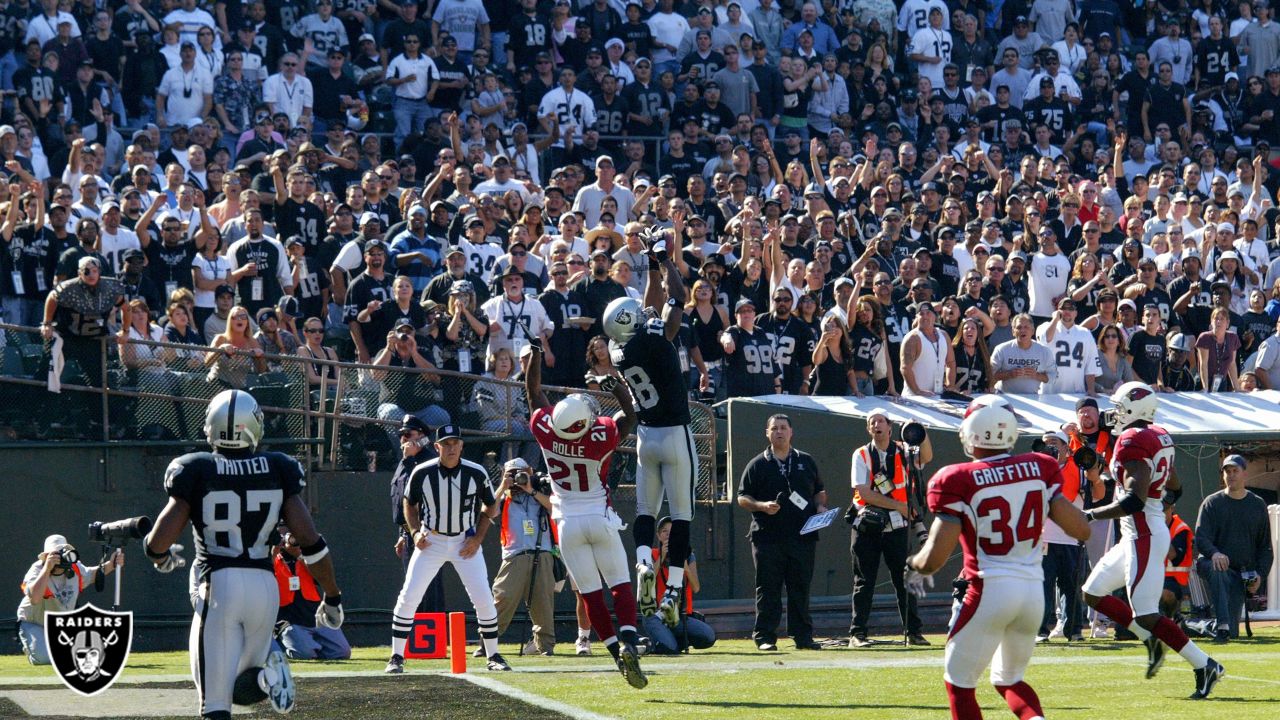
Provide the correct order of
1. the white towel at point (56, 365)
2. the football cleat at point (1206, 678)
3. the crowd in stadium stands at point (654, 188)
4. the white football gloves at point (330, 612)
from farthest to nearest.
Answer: the crowd in stadium stands at point (654, 188), the white towel at point (56, 365), the football cleat at point (1206, 678), the white football gloves at point (330, 612)

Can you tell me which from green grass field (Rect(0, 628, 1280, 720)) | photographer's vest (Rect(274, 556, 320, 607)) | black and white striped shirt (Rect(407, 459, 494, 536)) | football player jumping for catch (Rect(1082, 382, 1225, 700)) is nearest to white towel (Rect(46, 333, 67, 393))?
photographer's vest (Rect(274, 556, 320, 607))

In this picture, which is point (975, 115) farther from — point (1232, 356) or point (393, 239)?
point (393, 239)

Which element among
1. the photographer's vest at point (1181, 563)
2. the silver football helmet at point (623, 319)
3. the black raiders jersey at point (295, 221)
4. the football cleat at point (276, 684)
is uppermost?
the black raiders jersey at point (295, 221)

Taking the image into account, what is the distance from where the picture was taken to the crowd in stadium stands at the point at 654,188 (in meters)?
16.5

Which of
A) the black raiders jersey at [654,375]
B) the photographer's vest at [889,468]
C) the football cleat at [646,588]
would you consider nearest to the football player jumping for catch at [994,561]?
the black raiders jersey at [654,375]

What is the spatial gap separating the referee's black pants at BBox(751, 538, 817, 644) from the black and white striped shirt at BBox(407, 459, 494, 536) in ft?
8.50

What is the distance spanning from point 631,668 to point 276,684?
2.71 metres

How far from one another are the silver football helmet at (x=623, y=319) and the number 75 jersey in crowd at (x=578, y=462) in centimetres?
55

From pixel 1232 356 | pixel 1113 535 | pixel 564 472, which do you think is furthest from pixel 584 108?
pixel 564 472

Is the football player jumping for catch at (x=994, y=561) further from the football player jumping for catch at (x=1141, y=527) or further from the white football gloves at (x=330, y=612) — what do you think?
the white football gloves at (x=330, y=612)

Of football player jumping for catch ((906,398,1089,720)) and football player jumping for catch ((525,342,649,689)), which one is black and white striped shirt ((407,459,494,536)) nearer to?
football player jumping for catch ((525,342,649,689))

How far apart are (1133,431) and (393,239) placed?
28.8 ft

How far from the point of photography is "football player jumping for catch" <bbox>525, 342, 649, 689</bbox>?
424 inches

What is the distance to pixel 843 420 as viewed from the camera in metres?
16.9
